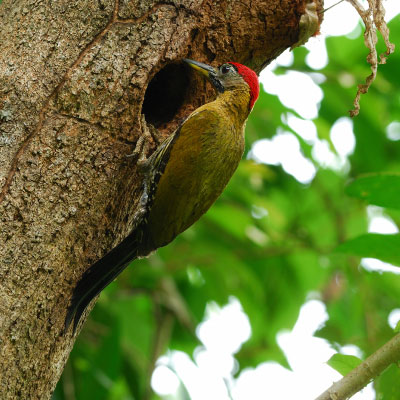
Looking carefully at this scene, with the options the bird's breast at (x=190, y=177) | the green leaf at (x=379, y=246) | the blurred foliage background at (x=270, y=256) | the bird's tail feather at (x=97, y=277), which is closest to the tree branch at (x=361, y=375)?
the green leaf at (x=379, y=246)

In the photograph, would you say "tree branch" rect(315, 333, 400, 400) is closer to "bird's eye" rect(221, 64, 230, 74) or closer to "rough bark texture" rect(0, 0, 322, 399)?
"rough bark texture" rect(0, 0, 322, 399)

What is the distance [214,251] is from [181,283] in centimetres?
56

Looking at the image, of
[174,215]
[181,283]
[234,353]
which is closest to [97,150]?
[174,215]

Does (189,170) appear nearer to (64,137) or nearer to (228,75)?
(228,75)

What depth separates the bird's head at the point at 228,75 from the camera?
10.3ft

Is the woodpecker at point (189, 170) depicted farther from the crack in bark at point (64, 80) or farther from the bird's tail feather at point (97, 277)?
the crack in bark at point (64, 80)

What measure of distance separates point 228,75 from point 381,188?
1.43 meters

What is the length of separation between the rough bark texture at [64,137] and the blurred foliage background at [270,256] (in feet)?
5.36

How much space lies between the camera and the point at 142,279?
15.0 feet

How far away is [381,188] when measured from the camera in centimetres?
228

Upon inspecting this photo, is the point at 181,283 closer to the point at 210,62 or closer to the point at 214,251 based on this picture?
the point at 214,251

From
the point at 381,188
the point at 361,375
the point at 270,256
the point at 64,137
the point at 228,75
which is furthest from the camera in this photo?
the point at 270,256

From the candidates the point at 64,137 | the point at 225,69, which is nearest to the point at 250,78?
the point at 225,69

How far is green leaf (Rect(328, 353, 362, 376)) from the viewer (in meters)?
1.96
